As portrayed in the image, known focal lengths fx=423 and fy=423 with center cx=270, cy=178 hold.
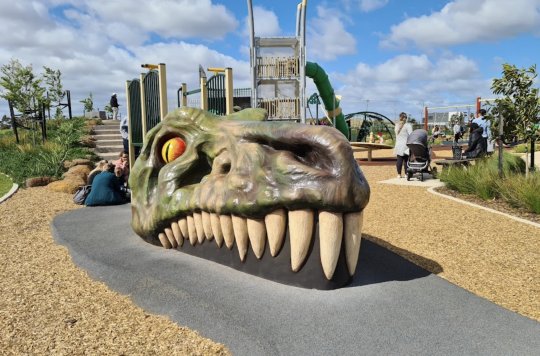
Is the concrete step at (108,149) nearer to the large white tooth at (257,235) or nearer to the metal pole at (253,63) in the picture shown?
the metal pole at (253,63)

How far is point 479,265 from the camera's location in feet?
14.7

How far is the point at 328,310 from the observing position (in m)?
2.94

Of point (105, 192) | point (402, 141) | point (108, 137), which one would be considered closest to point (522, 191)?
point (402, 141)

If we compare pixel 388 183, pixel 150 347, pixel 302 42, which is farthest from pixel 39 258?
pixel 302 42

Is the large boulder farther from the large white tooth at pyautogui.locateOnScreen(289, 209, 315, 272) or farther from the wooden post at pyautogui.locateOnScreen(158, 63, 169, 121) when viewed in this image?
the large white tooth at pyautogui.locateOnScreen(289, 209, 315, 272)

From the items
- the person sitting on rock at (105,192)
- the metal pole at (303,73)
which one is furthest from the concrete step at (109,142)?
the person sitting on rock at (105,192)

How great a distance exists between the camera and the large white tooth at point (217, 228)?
3518 millimetres

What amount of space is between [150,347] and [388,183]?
29.6 feet

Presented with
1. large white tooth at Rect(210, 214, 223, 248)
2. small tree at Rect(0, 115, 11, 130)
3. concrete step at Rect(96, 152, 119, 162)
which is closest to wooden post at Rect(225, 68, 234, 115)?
large white tooth at Rect(210, 214, 223, 248)

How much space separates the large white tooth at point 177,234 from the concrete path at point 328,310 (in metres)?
0.13

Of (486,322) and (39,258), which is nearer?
(486,322)

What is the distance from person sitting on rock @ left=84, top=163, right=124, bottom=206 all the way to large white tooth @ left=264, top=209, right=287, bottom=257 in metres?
5.39

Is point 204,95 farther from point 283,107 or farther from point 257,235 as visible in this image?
point 257,235

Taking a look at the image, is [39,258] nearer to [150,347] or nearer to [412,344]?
[150,347]
